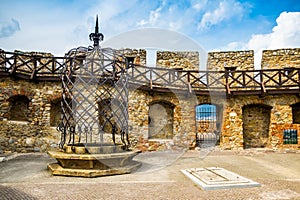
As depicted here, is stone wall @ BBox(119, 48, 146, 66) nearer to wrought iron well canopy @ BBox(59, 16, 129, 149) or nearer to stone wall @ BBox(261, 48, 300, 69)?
wrought iron well canopy @ BBox(59, 16, 129, 149)

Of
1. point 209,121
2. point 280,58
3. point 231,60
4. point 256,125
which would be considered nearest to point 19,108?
point 209,121

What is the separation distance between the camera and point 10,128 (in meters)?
8.01

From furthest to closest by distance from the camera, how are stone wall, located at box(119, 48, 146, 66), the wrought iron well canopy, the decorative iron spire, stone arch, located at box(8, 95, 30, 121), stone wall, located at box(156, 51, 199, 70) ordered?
stone wall, located at box(156, 51, 199, 70), stone wall, located at box(119, 48, 146, 66), stone arch, located at box(8, 95, 30, 121), the decorative iron spire, the wrought iron well canopy

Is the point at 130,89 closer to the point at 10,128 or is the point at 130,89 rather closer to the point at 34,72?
the point at 34,72

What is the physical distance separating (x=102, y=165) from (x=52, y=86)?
201 inches

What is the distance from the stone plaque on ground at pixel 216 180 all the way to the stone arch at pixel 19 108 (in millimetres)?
6662

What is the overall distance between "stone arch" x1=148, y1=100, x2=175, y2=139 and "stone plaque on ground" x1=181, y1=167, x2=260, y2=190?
220 inches

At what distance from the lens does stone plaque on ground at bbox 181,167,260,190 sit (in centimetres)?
374

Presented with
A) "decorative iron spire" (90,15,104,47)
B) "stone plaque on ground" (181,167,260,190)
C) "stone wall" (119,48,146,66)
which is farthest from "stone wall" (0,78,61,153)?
"stone plaque on ground" (181,167,260,190)

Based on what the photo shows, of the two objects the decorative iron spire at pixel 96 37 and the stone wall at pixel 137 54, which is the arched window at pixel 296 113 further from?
the decorative iron spire at pixel 96 37

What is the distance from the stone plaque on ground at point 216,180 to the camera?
→ 3738 mm

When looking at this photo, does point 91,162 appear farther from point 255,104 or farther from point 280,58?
point 280,58

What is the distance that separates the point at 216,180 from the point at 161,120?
6.57m

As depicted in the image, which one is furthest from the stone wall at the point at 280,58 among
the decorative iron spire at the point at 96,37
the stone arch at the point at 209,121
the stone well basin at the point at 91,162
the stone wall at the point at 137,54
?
the stone well basin at the point at 91,162
